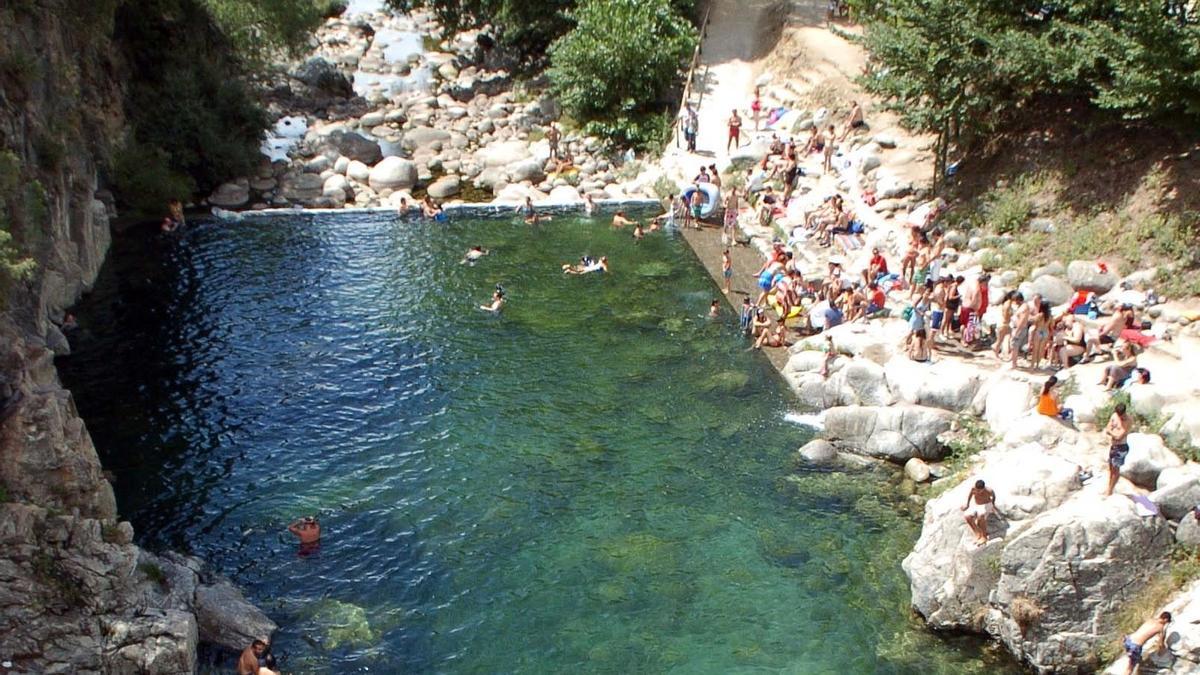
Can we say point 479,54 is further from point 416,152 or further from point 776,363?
point 776,363

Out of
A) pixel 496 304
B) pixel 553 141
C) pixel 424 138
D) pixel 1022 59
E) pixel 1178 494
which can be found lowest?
pixel 1178 494

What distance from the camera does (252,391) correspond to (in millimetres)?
29016

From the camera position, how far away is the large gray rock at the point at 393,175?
45.7m

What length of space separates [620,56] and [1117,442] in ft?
100

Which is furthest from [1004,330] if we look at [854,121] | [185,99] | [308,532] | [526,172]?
[185,99]

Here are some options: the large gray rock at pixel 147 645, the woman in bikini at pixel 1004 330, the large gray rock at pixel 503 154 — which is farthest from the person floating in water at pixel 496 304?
the large gray rock at pixel 147 645

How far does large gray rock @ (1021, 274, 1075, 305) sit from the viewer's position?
29.0 m

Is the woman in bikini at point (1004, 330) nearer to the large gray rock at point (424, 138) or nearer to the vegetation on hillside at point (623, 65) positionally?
the vegetation on hillside at point (623, 65)

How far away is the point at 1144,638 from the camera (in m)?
18.0

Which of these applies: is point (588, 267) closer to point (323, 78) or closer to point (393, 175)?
point (393, 175)

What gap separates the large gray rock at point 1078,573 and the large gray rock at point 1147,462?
5.38 ft

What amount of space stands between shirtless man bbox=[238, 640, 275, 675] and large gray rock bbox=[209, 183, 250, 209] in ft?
92.0

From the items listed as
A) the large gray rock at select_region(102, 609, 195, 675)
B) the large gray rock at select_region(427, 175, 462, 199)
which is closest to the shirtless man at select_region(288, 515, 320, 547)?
the large gray rock at select_region(102, 609, 195, 675)

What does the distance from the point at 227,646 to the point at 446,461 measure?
25.6 feet
